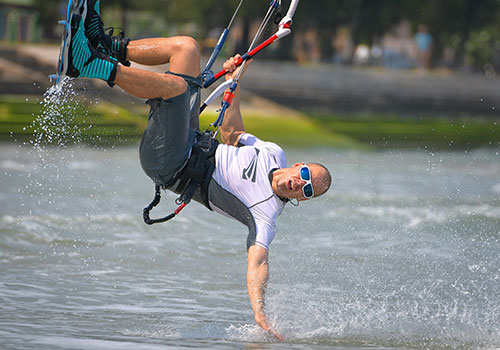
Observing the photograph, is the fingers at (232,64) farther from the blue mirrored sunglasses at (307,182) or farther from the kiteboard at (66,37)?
the kiteboard at (66,37)

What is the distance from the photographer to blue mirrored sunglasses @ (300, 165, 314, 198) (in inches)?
246

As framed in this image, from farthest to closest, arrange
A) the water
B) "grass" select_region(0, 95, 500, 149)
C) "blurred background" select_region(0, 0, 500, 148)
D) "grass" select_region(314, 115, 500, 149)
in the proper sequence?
"blurred background" select_region(0, 0, 500, 148), "grass" select_region(314, 115, 500, 149), "grass" select_region(0, 95, 500, 149), the water

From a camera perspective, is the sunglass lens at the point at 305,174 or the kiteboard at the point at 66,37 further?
the sunglass lens at the point at 305,174

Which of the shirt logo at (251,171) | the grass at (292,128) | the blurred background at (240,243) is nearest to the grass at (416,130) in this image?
the grass at (292,128)

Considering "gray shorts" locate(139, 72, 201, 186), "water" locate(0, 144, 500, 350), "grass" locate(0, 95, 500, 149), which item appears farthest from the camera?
"grass" locate(0, 95, 500, 149)

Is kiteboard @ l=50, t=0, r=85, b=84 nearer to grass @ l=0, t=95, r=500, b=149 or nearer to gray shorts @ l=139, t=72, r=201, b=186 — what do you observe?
gray shorts @ l=139, t=72, r=201, b=186

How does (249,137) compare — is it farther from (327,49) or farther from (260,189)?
(327,49)

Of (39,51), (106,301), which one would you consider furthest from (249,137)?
(39,51)

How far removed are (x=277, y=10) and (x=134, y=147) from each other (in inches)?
518

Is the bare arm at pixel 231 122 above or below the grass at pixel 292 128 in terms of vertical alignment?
above

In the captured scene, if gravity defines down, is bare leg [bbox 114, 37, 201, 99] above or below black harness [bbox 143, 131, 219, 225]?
above

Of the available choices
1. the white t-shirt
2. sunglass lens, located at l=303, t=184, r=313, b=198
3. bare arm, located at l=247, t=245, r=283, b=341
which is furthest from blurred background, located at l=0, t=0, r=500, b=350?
sunglass lens, located at l=303, t=184, r=313, b=198

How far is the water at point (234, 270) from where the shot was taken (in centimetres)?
638

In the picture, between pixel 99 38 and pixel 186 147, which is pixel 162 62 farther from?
pixel 186 147
